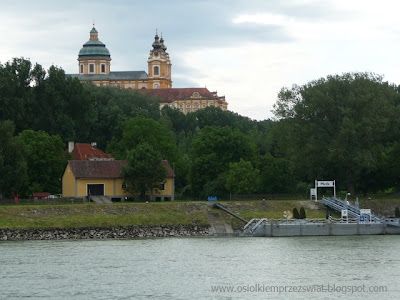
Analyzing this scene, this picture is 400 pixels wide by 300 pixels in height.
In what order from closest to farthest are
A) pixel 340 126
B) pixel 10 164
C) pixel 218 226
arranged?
pixel 218 226 → pixel 10 164 → pixel 340 126

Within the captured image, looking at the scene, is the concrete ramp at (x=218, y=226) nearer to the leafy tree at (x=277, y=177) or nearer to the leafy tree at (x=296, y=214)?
the leafy tree at (x=296, y=214)

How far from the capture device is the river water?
48.7 meters

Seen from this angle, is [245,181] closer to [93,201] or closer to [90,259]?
[93,201]

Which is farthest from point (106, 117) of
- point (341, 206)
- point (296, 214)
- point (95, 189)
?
point (296, 214)

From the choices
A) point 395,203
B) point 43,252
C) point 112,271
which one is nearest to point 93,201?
point 395,203

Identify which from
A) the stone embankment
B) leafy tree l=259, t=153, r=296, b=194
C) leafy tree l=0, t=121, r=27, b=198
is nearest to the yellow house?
leafy tree l=0, t=121, r=27, b=198

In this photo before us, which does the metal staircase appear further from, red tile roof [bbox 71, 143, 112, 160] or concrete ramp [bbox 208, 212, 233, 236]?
red tile roof [bbox 71, 143, 112, 160]

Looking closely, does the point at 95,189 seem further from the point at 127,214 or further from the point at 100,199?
the point at 127,214

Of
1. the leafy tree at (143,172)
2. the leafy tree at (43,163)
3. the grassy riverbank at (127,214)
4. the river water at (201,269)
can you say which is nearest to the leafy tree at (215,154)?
the leafy tree at (143,172)

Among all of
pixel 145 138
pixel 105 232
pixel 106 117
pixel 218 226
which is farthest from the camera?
pixel 106 117

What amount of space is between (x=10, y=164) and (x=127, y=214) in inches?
537

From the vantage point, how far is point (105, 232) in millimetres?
82688

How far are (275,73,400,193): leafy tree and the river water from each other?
22.9m

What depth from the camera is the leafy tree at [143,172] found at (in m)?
100
